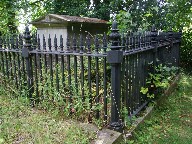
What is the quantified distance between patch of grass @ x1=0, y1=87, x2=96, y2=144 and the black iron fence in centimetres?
A: 31

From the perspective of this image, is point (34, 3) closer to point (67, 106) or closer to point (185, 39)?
point (185, 39)

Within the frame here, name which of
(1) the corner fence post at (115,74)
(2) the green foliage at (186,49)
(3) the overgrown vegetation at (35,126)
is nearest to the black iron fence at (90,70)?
(1) the corner fence post at (115,74)

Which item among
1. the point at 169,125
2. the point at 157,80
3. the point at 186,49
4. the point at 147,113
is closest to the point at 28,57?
the point at 147,113

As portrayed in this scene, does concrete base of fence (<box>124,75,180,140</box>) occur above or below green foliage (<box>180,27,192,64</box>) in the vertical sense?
below

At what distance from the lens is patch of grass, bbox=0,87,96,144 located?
9.83 feet

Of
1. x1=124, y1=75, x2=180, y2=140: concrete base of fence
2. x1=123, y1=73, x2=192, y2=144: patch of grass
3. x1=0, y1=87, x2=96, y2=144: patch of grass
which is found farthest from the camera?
x1=123, y1=73, x2=192, y2=144: patch of grass

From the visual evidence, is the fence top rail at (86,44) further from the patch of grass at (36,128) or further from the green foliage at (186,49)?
the green foliage at (186,49)

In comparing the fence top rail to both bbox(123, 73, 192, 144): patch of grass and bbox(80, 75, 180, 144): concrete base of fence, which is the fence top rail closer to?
bbox(80, 75, 180, 144): concrete base of fence

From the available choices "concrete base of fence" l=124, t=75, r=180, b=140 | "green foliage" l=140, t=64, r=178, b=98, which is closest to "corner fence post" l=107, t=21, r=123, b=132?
"concrete base of fence" l=124, t=75, r=180, b=140

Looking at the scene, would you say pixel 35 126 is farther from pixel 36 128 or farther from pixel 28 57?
pixel 28 57

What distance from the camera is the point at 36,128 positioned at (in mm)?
3242

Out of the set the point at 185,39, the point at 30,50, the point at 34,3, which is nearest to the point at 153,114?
the point at 30,50

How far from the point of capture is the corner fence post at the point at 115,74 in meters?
3.09

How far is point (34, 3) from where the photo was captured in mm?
14062
